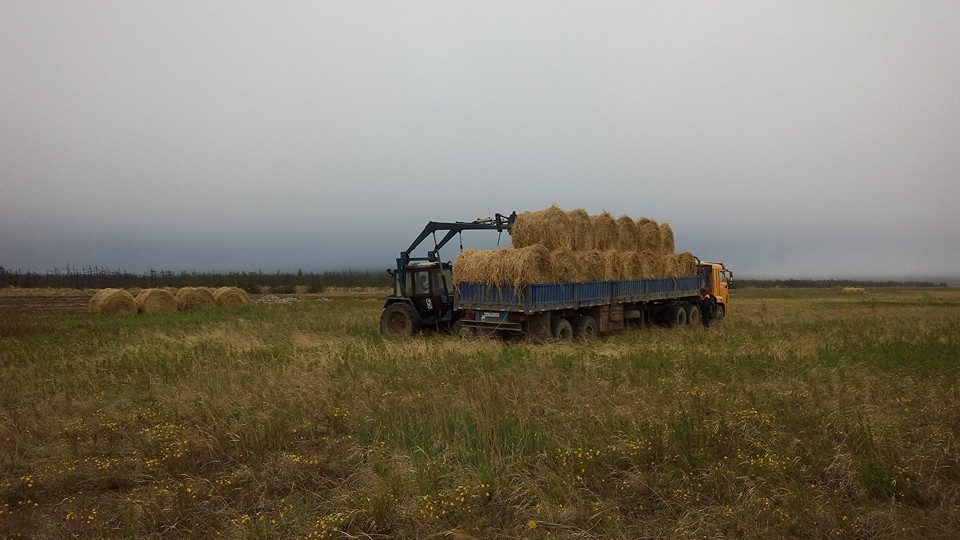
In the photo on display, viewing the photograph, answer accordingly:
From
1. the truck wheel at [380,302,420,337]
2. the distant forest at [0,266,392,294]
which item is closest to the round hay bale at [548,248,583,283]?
the truck wheel at [380,302,420,337]

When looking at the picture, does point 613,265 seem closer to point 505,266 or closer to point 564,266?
point 564,266

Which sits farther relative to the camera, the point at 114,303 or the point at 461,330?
the point at 114,303

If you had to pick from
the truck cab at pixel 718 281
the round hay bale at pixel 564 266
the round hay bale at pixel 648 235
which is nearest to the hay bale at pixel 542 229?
the round hay bale at pixel 564 266

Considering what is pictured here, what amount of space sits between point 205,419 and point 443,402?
8.52 ft

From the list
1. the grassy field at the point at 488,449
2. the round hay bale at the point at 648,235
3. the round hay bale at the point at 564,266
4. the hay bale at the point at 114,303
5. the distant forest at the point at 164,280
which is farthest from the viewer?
the distant forest at the point at 164,280

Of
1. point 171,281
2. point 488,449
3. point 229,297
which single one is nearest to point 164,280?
point 171,281

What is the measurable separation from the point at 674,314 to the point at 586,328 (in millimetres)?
5263

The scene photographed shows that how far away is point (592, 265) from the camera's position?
14773mm

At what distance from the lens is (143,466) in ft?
17.4

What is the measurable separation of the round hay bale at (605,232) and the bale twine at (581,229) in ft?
0.80

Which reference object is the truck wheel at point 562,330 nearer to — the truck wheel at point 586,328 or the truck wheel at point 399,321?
the truck wheel at point 586,328

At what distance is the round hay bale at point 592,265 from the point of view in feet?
47.5

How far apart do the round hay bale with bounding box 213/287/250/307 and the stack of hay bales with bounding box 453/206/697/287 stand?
1908 cm

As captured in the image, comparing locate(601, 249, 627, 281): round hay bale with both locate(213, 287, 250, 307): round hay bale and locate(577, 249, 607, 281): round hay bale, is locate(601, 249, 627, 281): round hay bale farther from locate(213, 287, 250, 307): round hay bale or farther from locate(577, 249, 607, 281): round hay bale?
locate(213, 287, 250, 307): round hay bale
